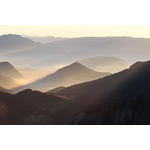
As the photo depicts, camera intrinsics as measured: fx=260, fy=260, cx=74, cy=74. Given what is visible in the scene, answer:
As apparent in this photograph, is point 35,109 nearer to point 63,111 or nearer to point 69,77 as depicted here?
point 63,111

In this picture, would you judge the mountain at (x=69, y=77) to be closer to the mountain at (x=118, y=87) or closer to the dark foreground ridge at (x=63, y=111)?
the mountain at (x=118, y=87)

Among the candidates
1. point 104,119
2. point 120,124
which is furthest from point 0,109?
point 120,124

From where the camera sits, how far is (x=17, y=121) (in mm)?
42000

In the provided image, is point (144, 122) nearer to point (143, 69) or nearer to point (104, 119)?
point (104, 119)

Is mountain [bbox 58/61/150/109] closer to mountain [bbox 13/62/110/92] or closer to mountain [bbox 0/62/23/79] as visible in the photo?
mountain [bbox 13/62/110/92]

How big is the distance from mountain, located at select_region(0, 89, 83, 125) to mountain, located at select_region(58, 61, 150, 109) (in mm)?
4111

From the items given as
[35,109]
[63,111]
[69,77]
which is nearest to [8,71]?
[69,77]

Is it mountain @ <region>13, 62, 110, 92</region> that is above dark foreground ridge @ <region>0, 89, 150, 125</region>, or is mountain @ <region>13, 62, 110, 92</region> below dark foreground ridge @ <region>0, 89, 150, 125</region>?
below

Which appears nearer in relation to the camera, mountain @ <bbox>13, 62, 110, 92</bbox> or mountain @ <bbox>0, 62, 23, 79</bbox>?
mountain @ <bbox>13, 62, 110, 92</bbox>

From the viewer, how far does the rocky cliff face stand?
115 feet

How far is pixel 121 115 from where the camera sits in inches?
1460

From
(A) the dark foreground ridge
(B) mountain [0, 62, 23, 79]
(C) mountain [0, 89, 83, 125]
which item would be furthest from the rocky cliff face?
(B) mountain [0, 62, 23, 79]

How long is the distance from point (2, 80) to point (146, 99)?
95623 millimetres

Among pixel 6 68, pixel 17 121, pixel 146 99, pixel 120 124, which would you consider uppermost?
pixel 146 99
